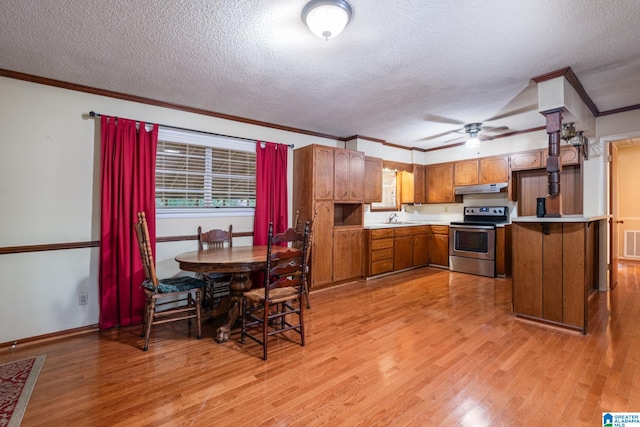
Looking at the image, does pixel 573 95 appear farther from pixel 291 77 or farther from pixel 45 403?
pixel 45 403

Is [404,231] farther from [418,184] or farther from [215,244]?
[215,244]

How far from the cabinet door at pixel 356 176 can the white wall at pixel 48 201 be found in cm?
304

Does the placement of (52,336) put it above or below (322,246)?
below

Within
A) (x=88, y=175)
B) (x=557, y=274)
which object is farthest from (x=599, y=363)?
(x=88, y=175)

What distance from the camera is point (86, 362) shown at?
2.41 meters

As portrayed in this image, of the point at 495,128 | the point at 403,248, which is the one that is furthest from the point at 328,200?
the point at 495,128

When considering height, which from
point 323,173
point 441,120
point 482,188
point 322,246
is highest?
point 441,120

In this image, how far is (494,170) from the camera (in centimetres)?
535

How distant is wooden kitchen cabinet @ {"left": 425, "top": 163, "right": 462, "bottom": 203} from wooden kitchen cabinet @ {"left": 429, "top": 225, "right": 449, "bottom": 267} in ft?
2.00

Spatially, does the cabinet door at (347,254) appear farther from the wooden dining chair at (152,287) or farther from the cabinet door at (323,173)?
the wooden dining chair at (152,287)

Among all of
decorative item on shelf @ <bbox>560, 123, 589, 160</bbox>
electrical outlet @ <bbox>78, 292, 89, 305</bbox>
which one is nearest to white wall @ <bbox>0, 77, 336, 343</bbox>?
electrical outlet @ <bbox>78, 292, 89, 305</bbox>

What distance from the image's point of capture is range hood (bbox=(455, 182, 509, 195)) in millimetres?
5242

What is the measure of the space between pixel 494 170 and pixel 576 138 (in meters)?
1.36

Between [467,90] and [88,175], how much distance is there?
13.2 feet
